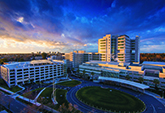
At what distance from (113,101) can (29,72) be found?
68.5 m

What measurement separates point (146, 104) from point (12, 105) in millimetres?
64545

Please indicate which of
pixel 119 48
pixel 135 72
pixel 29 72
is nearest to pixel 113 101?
pixel 135 72

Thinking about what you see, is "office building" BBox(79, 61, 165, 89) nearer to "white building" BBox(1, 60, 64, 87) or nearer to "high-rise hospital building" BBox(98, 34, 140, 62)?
"high-rise hospital building" BBox(98, 34, 140, 62)

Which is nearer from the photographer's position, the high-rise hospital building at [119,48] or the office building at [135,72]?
the office building at [135,72]

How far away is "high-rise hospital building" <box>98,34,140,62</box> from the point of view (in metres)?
114

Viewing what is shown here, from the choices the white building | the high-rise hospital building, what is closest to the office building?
the high-rise hospital building

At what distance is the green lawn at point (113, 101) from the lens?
4312 centimetres

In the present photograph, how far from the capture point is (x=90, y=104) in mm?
46531

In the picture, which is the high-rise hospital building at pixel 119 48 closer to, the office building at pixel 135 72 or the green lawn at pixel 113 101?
the office building at pixel 135 72

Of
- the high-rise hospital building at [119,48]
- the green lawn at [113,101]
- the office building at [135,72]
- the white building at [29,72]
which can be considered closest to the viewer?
the green lawn at [113,101]

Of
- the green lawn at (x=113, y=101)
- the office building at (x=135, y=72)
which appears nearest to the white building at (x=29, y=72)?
the office building at (x=135, y=72)

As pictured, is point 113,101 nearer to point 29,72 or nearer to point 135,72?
point 135,72

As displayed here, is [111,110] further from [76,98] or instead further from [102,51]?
[102,51]

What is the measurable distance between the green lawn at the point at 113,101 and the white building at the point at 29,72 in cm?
4457
